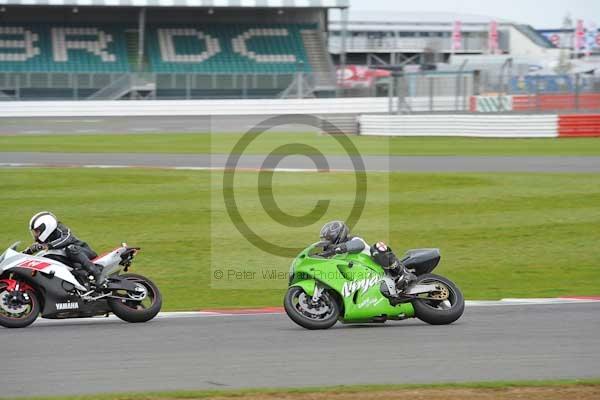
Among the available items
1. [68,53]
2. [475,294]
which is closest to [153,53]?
[68,53]

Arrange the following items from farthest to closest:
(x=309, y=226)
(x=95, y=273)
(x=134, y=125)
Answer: (x=134, y=125) < (x=309, y=226) < (x=95, y=273)

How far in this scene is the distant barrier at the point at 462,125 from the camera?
36406 mm

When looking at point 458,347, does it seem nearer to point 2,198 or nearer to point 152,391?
point 152,391

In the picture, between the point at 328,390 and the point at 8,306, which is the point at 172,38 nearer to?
the point at 8,306

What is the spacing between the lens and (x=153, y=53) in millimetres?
61688

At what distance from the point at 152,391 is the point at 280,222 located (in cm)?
1170

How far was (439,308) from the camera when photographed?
10.3m

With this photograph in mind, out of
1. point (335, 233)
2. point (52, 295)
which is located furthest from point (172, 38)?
point (335, 233)

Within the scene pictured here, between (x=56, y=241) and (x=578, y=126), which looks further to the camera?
(x=578, y=126)

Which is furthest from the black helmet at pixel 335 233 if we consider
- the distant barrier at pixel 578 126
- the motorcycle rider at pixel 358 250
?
the distant barrier at pixel 578 126

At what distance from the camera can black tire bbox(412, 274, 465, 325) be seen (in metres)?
10.2

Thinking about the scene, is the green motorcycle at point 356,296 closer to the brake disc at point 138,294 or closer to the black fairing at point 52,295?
the brake disc at point 138,294

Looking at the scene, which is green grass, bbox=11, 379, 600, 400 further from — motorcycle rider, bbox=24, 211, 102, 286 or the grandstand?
the grandstand

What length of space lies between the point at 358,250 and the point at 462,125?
28.8m
